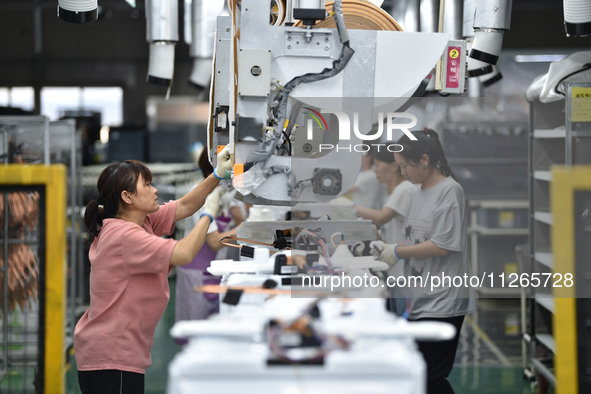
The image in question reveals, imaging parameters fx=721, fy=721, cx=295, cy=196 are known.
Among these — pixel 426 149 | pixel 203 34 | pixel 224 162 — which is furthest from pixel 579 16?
pixel 203 34

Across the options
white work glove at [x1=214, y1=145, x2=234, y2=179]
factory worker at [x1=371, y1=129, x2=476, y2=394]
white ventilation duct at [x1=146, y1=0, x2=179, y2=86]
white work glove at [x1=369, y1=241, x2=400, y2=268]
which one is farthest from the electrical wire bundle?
factory worker at [x1=371, y1=129, x2=476, y2=394]

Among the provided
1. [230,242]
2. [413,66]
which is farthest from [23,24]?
[413,66]

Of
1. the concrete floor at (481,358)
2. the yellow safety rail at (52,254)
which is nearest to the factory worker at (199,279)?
the concrete floor at (481,358)

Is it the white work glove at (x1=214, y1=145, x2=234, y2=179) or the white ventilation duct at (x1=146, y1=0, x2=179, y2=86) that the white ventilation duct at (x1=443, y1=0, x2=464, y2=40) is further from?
the white work glove at (x1=214, y1=145, x2=234, y2=179)

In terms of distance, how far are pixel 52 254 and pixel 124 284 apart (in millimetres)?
674

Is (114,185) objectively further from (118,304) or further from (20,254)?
(20,254)

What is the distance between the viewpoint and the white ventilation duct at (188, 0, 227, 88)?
18.9ft

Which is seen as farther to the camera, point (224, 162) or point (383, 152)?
point (383, 152)

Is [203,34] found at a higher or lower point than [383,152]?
higher

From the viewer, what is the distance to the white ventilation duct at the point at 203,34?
226 inches

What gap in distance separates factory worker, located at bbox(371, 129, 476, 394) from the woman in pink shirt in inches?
37.9

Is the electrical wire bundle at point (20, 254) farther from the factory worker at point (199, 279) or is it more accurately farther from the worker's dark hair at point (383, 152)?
the worker's dark hair at point (383, 152)

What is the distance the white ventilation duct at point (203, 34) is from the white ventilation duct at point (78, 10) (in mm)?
2270

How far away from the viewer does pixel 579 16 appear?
3.13 metres
